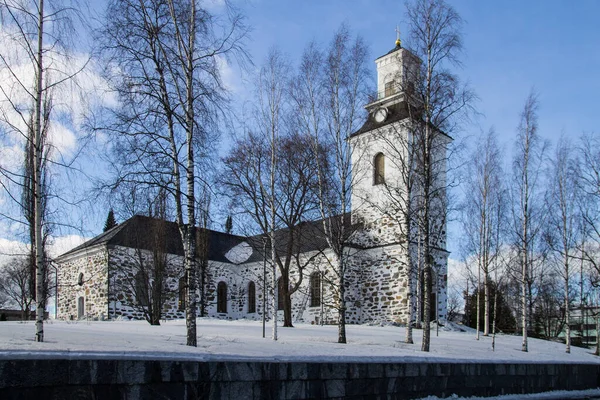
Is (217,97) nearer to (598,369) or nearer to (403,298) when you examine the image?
(598,369)

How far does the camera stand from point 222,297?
35.4 metres

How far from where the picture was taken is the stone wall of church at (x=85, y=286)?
2942 cm

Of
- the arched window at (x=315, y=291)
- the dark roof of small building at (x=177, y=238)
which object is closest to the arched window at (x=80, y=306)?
the dark roof of small building at (x=177, y=238)

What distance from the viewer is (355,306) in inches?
1137

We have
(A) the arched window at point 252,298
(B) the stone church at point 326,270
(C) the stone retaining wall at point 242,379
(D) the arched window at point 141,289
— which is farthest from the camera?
(A) the arched window at point 252,298

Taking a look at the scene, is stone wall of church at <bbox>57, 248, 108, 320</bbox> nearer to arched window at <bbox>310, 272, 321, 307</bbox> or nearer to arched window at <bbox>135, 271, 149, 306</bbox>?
arched window at <bbox>135, 271, 149, 306</bbox>

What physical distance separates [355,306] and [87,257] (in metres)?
15.6

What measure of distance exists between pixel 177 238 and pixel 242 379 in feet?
89.3

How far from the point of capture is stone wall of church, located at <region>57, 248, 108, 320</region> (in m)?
29.4

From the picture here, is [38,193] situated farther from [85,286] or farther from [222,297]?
[222,297]

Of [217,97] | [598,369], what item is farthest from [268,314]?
[217,97]

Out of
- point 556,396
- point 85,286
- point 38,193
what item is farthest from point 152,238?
point 556,396

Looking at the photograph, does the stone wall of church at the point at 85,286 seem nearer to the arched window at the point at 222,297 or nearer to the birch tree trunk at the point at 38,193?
the arched window at the point at 222,297

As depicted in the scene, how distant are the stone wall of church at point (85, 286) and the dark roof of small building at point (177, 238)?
2.48ft
